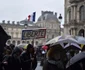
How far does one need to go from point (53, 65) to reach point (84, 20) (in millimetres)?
42632

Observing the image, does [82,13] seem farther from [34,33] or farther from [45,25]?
[45,25]

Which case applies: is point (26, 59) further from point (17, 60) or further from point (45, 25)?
point (45, 25)

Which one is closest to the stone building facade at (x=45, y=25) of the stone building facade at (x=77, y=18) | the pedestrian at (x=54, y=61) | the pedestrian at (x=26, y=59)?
the stone building facade at (x=77, y=18)

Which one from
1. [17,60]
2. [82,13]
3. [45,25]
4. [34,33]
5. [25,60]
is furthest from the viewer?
[45,25]

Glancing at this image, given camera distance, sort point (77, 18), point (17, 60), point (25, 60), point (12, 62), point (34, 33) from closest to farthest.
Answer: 1. point (12, 62)
2. point (17, 60)
3. point (25, 60)
4. point (34, 33)
5. point (77, 18)

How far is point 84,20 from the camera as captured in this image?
48.2m

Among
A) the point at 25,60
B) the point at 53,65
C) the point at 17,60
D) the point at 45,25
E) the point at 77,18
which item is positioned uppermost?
the point at 77,18

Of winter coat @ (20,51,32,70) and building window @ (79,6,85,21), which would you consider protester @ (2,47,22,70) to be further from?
building window @ (79,6,85,21)

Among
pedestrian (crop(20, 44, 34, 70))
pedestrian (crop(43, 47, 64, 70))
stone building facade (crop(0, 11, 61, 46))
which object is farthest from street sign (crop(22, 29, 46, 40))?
stone building facade (crop(0, 11, 61, 46))

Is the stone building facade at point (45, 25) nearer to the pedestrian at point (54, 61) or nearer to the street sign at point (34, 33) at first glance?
the street sign at point (34, 33)

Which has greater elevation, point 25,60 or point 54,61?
point 54,61

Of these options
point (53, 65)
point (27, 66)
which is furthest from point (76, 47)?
point (53, 65)

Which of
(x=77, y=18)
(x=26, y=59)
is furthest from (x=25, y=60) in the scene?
(x=77, y=18)

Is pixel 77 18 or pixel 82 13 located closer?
pixel 82 13
